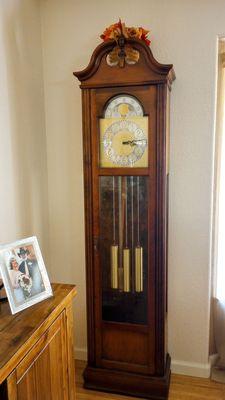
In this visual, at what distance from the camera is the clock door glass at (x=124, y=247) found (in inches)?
72.9

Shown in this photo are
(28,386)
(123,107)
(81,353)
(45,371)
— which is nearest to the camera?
(28,386)

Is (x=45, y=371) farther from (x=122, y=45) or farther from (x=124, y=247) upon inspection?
(x=122, y=45)

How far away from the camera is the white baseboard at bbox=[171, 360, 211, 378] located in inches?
82.7

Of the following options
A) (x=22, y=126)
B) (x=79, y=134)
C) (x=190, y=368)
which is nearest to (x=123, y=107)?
(x=79, y=134)

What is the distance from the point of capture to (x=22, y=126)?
1885 millimetres

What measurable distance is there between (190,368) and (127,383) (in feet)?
1.56

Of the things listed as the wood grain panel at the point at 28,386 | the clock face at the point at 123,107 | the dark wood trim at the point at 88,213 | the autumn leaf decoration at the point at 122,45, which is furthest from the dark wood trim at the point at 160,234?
the wood grain panel at the point at 28,386

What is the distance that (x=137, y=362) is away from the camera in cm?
193

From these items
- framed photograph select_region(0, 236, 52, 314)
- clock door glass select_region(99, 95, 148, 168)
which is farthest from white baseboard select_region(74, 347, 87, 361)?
clock door glass select_region(99, 95, 148, 168)

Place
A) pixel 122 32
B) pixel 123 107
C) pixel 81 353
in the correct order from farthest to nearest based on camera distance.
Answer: pixel 81 353 → pixel 123 107 → pixel 122 32

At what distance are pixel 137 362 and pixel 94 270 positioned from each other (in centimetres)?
62

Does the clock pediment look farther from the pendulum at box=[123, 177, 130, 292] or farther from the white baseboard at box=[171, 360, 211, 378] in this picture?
the white baseboard at box=[171, 360, 211, 378]

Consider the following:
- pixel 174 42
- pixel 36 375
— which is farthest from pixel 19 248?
pixel 174 42

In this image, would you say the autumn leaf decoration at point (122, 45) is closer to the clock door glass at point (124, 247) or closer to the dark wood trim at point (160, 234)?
the dark wood trim at point (160, 234)
